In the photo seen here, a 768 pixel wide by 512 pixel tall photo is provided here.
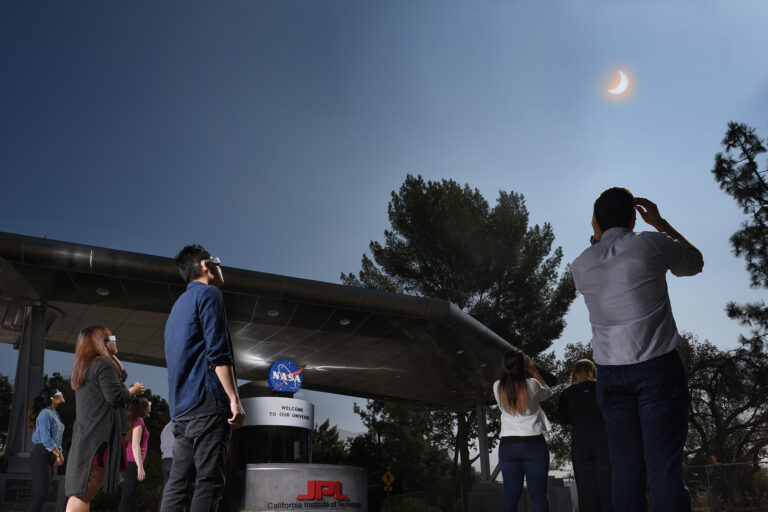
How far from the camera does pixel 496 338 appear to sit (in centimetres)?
1299

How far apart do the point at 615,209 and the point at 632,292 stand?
45 centimetres

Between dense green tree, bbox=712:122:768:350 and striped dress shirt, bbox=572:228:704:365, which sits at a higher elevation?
dense green tree, bbox=712:122:768:350

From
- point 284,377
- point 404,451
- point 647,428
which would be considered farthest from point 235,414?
point 404,451

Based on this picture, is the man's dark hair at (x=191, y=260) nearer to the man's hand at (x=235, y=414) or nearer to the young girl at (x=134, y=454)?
the man's hand at (x=235, y=414)

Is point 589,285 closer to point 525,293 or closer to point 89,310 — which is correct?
point 89,310

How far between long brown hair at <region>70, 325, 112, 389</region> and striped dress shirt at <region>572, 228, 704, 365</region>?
2939 millimetres

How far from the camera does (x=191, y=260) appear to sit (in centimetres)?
296

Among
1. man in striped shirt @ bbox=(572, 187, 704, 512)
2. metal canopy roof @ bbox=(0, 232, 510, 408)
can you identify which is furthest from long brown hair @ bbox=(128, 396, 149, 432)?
man in striped shirt @ bbox=(572, 187, 704, 512)

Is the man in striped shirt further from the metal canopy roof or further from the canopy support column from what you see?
the canopy support column

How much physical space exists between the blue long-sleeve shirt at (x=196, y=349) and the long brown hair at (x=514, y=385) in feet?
8.82

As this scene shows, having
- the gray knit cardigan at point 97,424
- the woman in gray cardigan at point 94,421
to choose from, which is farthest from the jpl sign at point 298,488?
the gray knit cardigan at point 97,424

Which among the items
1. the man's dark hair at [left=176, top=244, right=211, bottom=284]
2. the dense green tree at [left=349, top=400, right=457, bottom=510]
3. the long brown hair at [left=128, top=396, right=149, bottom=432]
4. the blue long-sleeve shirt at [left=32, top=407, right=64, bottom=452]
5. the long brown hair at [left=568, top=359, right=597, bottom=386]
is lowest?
the dense green tree at [left=349, top=400, right=457, bottom=510]

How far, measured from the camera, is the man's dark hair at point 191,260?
116 inches

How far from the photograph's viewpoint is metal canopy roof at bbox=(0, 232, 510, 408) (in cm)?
895
